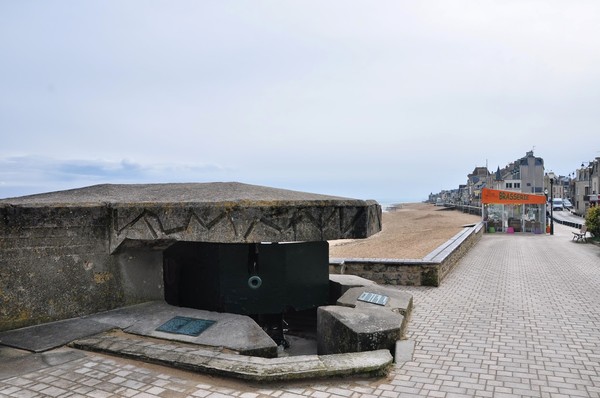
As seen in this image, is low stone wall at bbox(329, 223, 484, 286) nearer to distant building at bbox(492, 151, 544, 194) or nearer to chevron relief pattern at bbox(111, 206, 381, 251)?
chevron relief pattern at bbox(111, 206, 381, 251)

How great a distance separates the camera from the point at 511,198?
27.0 meters

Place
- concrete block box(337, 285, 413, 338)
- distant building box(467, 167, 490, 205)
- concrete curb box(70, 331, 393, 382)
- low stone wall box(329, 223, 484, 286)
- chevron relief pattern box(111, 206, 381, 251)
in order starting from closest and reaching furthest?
concrete curb box(70, 331, 393, 382) < chevron relief pattern box(111, 206, 381, 251) < concrete block box(337, 285, 413, 338) < low stone wall box(329, 223, 484, 286) < distant building box(467, 167, 490, 205)

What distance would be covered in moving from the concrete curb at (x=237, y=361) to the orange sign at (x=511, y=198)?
966 inches

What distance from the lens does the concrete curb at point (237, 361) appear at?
4.35 m

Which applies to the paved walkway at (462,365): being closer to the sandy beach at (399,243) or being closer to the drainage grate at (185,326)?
the drainage grate at (185,326)

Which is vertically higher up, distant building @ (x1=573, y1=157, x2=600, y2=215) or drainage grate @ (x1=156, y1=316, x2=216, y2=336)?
distant building @ (x1=573, y1=157, x2=600, y2=215)

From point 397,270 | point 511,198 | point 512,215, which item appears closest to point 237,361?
point 397,270

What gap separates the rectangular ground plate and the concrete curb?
177cm

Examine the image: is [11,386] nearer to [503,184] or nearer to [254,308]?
[254,308]

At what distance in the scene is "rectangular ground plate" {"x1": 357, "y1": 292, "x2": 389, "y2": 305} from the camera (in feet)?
22.4

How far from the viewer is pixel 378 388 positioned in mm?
4316

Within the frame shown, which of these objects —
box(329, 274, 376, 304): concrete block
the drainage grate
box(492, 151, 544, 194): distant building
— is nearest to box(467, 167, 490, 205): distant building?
box(492, 151, 544, 194): distant building

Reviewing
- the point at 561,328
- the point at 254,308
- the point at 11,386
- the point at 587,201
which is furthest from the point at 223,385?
the point at 587,201

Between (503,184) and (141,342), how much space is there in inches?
3149
